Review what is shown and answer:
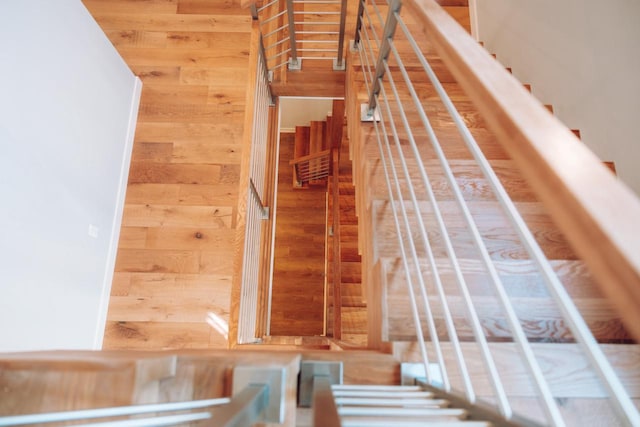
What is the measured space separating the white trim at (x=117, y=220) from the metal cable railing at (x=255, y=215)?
1.15 m

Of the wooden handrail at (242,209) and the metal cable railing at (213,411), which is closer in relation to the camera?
the metal cable railing at (213,411)

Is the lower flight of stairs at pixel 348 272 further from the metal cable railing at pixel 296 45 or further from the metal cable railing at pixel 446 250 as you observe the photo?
the metal cable railing at pixel 446 250

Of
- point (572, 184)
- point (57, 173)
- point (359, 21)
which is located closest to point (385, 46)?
point (359, 21)

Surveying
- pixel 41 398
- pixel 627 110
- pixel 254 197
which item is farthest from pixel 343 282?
pixel 41 398

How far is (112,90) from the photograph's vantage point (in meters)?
2.86

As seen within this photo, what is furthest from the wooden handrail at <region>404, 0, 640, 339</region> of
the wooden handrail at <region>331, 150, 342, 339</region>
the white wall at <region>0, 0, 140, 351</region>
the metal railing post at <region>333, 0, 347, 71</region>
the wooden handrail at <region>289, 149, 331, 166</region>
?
the wooden handrail at <region>289, 149, 331, 166</region>

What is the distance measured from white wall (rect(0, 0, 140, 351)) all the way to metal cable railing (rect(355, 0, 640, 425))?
6.25 ft

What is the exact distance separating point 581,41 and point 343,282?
2598mm

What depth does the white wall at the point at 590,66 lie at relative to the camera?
1.81 metres

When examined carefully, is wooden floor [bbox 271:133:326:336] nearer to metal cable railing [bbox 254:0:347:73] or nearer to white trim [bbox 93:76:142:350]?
white trim [bbox 93:76:142:350]

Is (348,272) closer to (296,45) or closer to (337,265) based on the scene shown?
(337,265)

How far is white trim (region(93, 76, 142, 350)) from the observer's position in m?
2.63

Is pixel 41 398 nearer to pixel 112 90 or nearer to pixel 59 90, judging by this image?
pixel 59 90

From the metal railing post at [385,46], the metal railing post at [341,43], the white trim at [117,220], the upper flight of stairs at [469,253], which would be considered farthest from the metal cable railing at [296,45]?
the white trim at [117,220]
